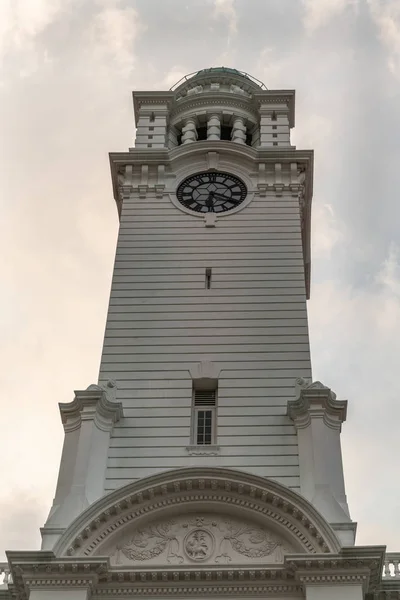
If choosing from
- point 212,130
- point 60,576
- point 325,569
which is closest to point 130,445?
point 60,576

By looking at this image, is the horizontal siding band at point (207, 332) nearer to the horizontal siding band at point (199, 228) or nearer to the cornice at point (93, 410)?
the cornice at point (93, 410)

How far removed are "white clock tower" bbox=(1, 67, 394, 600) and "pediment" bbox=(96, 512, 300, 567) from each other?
48 mm

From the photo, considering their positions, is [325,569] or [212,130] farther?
[212,130]

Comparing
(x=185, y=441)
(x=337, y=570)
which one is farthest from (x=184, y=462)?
(x=337, y=570)

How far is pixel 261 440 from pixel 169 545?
5.15 m

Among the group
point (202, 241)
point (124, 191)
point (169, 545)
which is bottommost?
point (169, 545)

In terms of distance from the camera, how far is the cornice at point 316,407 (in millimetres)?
32094

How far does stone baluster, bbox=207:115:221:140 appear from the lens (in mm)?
47747

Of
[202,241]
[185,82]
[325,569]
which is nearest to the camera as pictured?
[325,569]

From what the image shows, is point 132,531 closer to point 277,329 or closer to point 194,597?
point 194,597

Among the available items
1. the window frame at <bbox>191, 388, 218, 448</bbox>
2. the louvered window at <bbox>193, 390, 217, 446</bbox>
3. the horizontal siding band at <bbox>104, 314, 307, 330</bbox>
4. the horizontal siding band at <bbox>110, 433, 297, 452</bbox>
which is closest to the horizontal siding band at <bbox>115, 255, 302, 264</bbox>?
the horizontal siding band at <bbox>104, 314, 307, 330</bbox>

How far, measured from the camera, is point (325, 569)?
1059 inches

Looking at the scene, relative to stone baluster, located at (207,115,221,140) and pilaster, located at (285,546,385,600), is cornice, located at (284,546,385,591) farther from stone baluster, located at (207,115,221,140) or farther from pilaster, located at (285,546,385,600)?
stone baluster, located at (207,115,221,140)

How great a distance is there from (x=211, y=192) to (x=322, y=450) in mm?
16353
